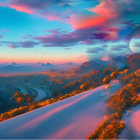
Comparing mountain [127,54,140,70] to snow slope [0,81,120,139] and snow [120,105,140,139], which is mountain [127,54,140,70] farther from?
snow slope [0,81,120,139]

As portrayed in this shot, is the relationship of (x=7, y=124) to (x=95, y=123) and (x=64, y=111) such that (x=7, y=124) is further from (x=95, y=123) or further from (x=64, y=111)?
(x=95, y=123)

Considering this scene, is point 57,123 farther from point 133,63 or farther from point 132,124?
point 133,63

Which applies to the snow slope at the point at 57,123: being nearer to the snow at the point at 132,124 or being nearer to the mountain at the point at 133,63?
the snow at the point at 132,124

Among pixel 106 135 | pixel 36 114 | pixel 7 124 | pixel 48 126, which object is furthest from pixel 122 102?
pixel 7 124

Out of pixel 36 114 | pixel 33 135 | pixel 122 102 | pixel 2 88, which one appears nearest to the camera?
pixel 33 135

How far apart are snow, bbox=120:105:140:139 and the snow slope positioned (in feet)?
2.35

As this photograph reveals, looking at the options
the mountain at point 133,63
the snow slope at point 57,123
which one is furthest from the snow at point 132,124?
the mountain at point 133,63

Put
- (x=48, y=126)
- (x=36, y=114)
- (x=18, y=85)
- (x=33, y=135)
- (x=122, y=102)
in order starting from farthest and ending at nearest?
(x=18, y=85), (x=122, y=102), (x=36, y=114), (x=48, y=126), (x=33, y=135)

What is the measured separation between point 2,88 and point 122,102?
22116mm

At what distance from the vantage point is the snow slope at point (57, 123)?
3.02 metres

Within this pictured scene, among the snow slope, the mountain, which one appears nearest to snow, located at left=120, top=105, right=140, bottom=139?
the snow slope

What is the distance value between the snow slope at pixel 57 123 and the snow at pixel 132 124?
72 centimetres

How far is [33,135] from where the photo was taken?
3.00 meters

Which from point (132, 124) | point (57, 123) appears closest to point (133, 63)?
point (132, 124)
